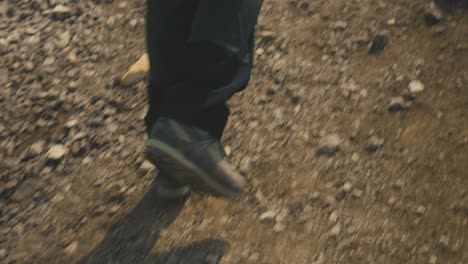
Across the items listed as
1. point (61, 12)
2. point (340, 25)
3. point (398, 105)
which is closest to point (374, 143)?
point (398, 105)

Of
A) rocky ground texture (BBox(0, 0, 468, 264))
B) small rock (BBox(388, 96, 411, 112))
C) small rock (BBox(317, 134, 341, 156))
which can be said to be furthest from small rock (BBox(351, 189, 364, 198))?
small rock (BBox(388, 96, 411, 112))

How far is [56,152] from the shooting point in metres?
2.51

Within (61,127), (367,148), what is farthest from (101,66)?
(367,148)

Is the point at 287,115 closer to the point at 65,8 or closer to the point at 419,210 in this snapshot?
the point at 419,210

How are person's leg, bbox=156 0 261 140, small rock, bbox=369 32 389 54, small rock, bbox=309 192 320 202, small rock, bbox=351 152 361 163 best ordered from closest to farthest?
person's leg, bbox=156 0 261 140
small rock, bbox=309 192 320 202
small rock, bbox=351 152 361 163
small rock, bbox=369 32 389 54

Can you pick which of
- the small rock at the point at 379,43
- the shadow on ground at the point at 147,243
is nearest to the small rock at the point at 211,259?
the shadow on ground at the point at 147,243

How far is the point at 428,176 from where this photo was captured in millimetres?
2260

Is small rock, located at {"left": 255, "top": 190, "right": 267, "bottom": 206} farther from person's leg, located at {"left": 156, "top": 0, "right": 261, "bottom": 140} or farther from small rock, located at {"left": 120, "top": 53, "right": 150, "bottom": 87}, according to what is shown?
small rock, located at {"left": 120, "top": 53, "right": 150, "bottom": 87}

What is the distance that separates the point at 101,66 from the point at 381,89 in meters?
1.50

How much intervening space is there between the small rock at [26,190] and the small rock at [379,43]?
1803 mm

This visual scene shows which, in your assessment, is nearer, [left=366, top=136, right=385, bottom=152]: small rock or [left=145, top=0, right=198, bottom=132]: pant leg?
[left=145, top=0, right=198, bottom=132]: pant leg

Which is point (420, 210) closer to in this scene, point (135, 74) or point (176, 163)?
point (176, 163)

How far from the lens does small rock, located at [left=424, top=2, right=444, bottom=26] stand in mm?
2790

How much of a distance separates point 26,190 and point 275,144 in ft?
3.81
